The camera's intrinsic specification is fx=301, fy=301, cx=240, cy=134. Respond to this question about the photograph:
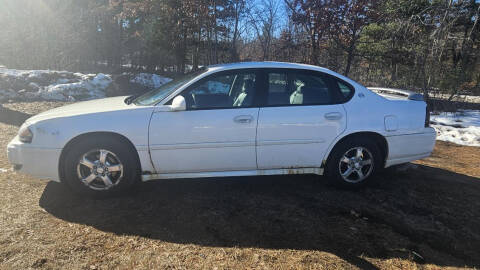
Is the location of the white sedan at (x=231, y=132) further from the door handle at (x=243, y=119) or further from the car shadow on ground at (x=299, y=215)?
the car shadow on ground at (x=299, y=215)

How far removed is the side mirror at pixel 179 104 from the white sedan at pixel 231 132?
0.01 m

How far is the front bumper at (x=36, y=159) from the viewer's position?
126 inches

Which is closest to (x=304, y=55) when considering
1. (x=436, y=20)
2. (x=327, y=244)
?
(x=436, y=20)

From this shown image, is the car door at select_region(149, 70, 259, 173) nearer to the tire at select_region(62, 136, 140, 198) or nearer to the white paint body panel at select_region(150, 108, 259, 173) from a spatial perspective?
the white paint body panel at select_region(150, 108, 259, 173)

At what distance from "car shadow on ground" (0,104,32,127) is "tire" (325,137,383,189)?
653cm

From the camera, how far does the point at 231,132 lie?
11.0 feet

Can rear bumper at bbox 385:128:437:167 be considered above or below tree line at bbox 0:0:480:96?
below

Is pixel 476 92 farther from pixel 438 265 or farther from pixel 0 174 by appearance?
pixel 0 174

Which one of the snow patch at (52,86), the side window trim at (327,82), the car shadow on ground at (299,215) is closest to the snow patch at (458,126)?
the car shadow on ground at (299,215)

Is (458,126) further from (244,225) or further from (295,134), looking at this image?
(244,225)

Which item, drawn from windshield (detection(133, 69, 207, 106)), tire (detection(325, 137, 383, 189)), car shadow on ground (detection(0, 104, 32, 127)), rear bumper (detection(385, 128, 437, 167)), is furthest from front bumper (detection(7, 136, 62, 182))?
car shadow on ground (detection(0, 104, 32, 127))

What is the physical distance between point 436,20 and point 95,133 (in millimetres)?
9685

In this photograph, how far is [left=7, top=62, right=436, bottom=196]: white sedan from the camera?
3.23 m

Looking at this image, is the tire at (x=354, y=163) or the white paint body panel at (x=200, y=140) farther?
the tire at (x=354, y=163)
